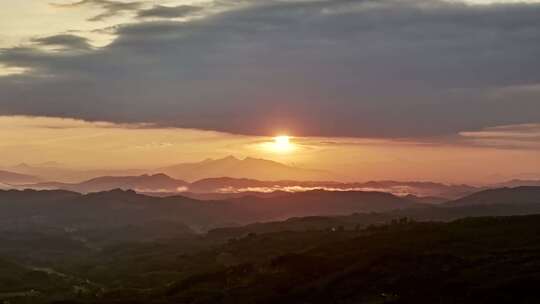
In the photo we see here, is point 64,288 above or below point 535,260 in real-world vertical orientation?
below

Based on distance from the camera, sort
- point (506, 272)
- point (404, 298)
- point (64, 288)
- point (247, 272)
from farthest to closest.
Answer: point (64, 288) → point (247, 272) → point (506, 272) → point (404, 298)

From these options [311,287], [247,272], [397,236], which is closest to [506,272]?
[311,287]

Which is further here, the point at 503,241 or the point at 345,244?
the point at 345,244

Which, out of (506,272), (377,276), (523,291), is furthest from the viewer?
(377,276)

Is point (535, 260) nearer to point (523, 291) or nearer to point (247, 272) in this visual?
point (523, 291)

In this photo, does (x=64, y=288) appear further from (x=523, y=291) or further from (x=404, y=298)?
(x=523, y=291)

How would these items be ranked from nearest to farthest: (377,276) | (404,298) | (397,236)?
1. (404,298)
2. (377,276)
3. (397,236)

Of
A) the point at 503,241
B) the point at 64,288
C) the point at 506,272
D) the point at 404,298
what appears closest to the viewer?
the point at 404,298

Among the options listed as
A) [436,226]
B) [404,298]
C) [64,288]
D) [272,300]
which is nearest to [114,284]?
[64,288]

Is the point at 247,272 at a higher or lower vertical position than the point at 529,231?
lower
